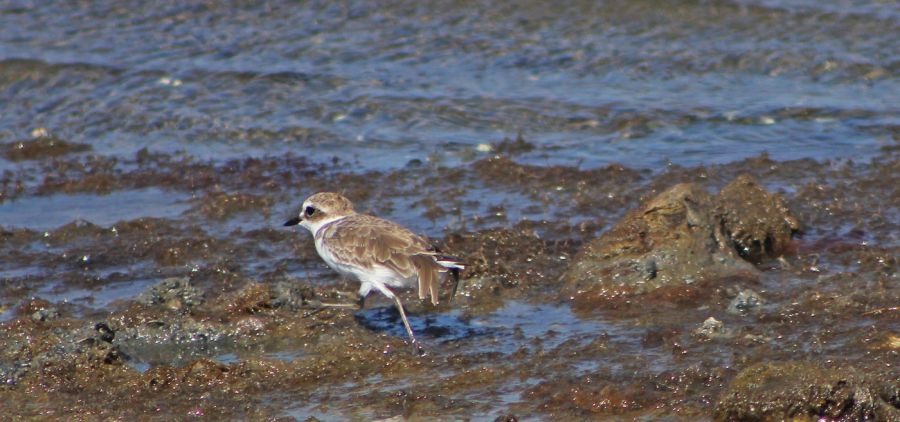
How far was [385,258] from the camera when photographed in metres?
7.58

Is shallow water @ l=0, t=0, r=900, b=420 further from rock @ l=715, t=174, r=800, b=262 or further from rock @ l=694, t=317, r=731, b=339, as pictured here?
rock @ l=715, t=174, r=800, b=262

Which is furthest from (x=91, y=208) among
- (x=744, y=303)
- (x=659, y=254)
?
(x=744, y=303)

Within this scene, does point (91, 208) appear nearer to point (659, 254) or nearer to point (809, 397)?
point (659, 254)

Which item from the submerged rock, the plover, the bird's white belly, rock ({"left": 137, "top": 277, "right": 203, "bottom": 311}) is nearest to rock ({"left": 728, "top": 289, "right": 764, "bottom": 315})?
the submerged rock

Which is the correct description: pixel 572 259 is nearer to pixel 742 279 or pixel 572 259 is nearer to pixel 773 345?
pixel 742 279

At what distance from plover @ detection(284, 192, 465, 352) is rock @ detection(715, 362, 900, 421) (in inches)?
82.6

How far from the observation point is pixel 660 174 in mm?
11141

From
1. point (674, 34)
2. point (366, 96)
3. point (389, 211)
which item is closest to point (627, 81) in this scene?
point (674, 34)

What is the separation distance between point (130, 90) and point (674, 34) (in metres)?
6.62

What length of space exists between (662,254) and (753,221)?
1.05 meters

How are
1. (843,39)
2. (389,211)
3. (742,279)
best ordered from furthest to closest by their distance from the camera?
1. (843,39)
2. (389,211)
3. (742,279)

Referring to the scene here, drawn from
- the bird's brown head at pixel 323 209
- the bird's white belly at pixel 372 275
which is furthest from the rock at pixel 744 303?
the bird's brown head at pixel 323 209

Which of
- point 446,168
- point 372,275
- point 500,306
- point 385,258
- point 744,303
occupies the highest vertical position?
point 385,258

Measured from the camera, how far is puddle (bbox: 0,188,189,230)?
34.2ft
